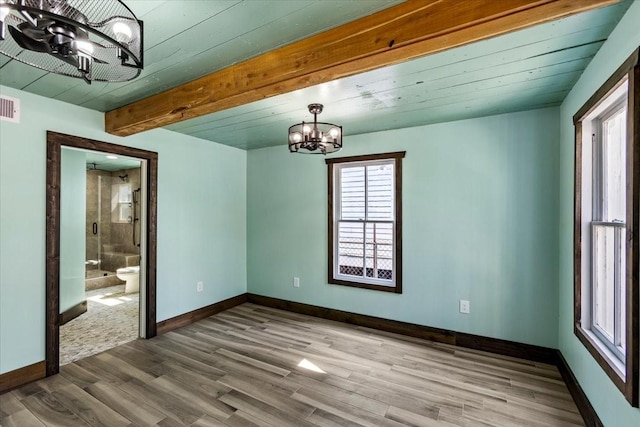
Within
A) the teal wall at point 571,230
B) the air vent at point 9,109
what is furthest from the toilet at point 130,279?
the teal wall at point 571,230

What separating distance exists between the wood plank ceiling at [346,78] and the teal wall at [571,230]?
85 millimetres

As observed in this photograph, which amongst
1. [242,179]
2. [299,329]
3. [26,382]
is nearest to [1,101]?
[26,382]

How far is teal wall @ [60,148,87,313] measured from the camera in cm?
397

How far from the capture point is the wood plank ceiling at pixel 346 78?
1.54 meters

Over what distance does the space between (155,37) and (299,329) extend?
3230 millimetres

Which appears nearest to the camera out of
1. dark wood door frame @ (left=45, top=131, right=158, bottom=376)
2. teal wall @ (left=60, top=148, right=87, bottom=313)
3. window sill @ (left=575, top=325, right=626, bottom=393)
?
window sill @ (left=575, top=325, right=626, bottom=393)

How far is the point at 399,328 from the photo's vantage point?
3.58 meters

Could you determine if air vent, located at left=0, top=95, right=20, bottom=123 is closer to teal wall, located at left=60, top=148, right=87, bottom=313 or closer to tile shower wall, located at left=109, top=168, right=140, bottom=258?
teal wall, located at left=60, top=148, right=87, bottom=313

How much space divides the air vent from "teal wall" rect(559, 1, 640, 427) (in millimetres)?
4082


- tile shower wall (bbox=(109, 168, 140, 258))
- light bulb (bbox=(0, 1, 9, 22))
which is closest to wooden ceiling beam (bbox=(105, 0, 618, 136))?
light bulb (bbox=(0, 1, 9, 22))

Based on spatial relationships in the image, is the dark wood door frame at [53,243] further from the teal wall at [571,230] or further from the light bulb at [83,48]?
the teal wall at [571,230]

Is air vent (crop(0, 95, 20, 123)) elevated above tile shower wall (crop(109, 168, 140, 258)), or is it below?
above

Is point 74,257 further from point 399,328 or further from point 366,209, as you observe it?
point 399,328

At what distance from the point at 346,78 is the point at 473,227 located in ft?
6.83
